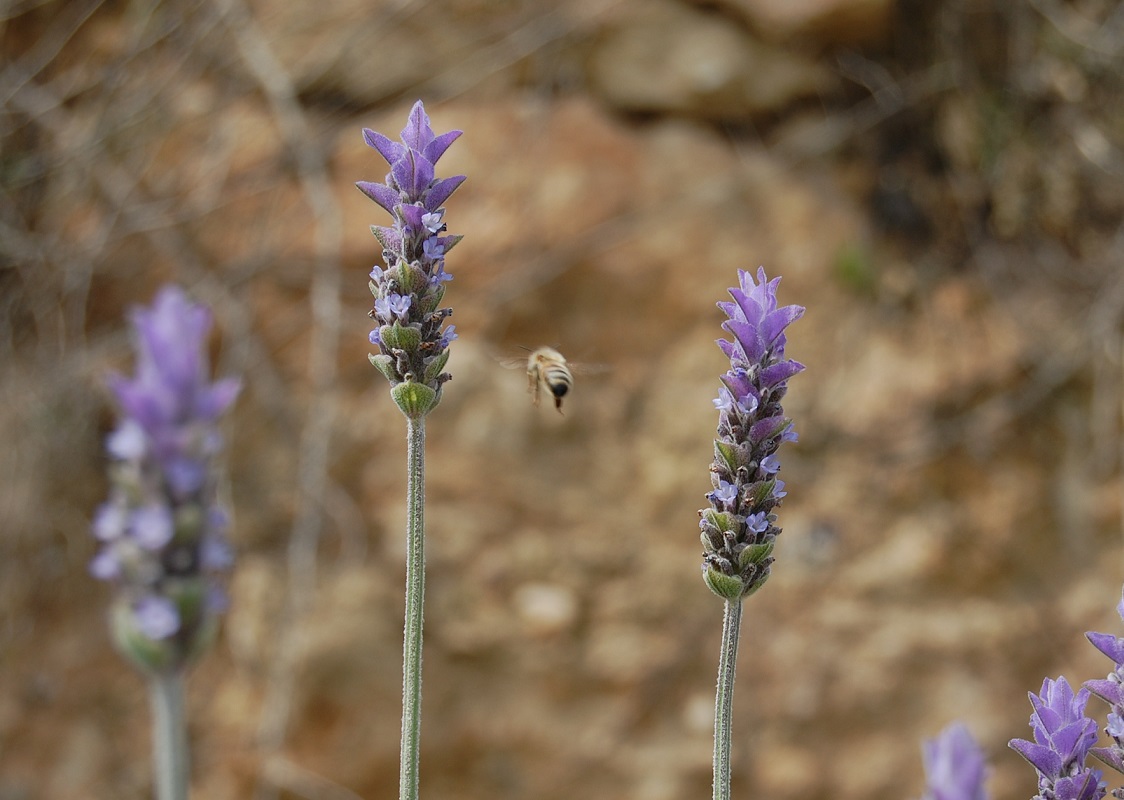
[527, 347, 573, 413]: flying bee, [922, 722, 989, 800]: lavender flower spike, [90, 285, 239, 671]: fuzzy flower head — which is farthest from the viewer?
[527, 347, 573, 413]: flying bee

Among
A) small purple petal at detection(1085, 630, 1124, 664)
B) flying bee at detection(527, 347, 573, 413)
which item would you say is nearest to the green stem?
small purple petal at detection(1085, 630, 1124, 664)

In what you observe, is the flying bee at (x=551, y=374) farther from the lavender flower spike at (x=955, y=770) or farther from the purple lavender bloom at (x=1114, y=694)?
the lavender flower spike at (x=955, y=770)

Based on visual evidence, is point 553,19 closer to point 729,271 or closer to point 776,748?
point 729,271

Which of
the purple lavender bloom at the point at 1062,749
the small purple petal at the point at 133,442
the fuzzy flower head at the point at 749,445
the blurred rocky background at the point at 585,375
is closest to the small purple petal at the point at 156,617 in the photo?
the small purple petal at the point at 133,442

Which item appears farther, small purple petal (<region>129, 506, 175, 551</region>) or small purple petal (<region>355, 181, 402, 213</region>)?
small purple petal (<region>355, 181, 402, 213</region>)

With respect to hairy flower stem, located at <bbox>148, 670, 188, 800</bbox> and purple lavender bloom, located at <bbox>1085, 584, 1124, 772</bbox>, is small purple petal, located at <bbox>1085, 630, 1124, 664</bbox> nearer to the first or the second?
purple lavender bloom, located at <bbox>1085, 584, 1124, 772</bbox>

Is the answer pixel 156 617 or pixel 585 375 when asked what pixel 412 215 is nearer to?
pixel 156 617

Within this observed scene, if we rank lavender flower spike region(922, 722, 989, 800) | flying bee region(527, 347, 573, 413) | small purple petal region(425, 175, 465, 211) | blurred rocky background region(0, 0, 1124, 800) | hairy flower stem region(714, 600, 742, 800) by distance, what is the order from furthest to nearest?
blurred rocky background region(0, 0, 1124, 800), flying bee region(527, 347, 573, 413), small purple petal region(425, 175, 465, 211), hairy flower stem region(714, 600, 742, 800), lavender flower spike region(922, 722, 989, 800)
